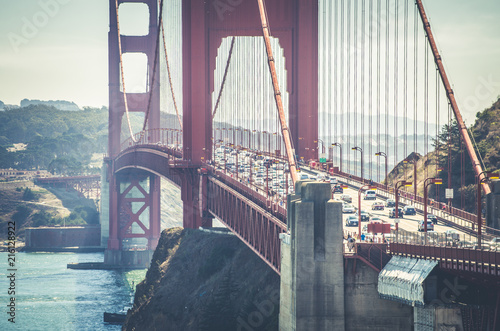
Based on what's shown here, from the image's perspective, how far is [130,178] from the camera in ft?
451

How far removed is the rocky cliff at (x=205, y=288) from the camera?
2255 inches

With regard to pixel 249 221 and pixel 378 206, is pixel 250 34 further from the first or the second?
pixel 378 206

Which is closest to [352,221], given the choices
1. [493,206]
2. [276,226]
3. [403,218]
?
[403,218]

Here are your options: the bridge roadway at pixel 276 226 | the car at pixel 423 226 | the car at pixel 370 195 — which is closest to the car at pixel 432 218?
the bridge roadway at pixel 276 226

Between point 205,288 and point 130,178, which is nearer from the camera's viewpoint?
point 205,288

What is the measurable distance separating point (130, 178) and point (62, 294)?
3995 centimetres

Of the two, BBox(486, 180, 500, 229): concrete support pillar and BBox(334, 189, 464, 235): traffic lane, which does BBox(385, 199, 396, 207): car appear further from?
BBox(486, 180, 500, 229): concrete support pillar

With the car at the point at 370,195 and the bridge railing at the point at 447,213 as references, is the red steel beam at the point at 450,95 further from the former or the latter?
the car at the point at 370,195

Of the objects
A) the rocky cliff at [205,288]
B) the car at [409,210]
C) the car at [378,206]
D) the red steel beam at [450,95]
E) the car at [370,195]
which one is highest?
the red steel beam at [450,95]

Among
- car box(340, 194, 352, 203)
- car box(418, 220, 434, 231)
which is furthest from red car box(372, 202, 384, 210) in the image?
car box(418, 220, 434, 231)

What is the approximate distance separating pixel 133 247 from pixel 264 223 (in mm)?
87179

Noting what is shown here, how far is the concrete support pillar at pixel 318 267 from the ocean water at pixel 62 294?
43.8 metres

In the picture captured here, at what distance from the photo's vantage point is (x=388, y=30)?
5641 centimetres

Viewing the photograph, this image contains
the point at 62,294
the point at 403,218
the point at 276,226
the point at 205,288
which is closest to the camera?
the point at 276,226
